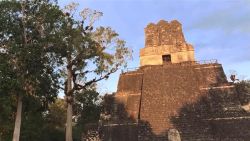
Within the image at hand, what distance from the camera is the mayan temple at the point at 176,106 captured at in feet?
50.4

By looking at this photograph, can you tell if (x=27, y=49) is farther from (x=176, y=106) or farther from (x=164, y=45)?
(x=164, y=45)

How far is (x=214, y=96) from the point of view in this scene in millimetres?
17047

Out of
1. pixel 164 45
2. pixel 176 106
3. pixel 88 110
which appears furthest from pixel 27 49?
pixel 88 110

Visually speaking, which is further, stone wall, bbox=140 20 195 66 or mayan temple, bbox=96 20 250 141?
stone wall, bbox=140 20 195 66

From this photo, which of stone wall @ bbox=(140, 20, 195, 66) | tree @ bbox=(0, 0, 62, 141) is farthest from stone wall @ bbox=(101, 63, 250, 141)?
tree @ bbox=(0, 0, 62, 141)

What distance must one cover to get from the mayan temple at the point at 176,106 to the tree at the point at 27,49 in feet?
17.1

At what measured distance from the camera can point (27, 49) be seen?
39.7 feet

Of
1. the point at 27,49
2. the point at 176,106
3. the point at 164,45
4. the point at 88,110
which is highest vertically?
the point at 164,45

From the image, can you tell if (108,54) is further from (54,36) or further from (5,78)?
(5,78)

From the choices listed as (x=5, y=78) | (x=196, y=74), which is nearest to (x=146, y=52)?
(x=196, y=74)

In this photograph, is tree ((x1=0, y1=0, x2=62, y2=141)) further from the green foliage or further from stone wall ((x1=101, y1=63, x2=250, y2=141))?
the green foliage

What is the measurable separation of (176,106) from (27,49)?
870 centimetres

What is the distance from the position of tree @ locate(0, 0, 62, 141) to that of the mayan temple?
5.22 meters

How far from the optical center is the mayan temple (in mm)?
15375
